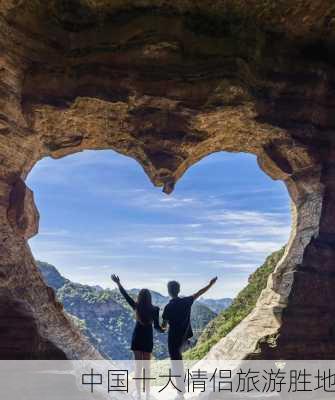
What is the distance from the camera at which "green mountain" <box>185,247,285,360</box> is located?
1655 centimetres

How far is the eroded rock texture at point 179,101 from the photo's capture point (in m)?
10.3

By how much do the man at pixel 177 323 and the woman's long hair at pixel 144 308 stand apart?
0.39m

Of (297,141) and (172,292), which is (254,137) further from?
(172,292)

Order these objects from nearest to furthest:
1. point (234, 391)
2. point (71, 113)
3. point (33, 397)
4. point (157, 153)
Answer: point (33, 397) → point (234, 391) → point (71, 113) → point (157, 153)

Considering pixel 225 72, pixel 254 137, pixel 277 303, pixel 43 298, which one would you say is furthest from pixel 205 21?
pixel 43 298

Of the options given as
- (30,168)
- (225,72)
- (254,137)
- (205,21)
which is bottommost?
(30,168)

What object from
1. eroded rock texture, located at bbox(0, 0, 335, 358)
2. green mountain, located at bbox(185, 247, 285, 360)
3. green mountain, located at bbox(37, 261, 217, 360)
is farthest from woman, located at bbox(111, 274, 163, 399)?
green mountain, located at bbox(37, 261, 217, 360)

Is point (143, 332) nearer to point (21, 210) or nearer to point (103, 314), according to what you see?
point (21, 210)

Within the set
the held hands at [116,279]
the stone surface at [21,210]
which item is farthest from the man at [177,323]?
the stone surface at [21,210]

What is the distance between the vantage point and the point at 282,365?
33.8 feet

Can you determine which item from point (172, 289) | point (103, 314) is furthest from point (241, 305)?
point (103, 314)

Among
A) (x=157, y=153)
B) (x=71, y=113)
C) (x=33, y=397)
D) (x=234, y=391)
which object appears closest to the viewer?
(x=33, y=397)

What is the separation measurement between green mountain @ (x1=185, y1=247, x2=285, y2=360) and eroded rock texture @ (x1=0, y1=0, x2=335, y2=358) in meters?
4.54

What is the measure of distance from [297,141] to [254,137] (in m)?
1.33
